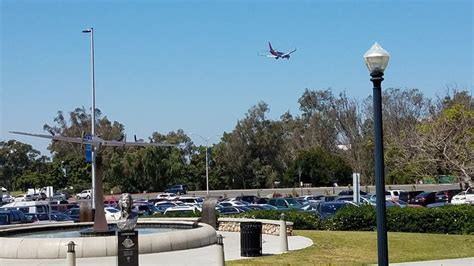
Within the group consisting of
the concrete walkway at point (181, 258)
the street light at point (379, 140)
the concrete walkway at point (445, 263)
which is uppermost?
the street light at point (379, 140)

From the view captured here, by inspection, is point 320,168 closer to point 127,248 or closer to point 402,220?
point 402,220

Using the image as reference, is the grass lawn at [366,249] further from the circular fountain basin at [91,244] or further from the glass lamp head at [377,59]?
the glass lamp head at [377,59]

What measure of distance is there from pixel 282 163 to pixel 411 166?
5481 cm

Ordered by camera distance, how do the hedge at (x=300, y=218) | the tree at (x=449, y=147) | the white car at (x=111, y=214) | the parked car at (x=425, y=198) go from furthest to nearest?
the parked car at (x=425, y=198), the white car at (x=111, y=214), the tree at (x=449, y=147), the hedge at (x=300, y=218)

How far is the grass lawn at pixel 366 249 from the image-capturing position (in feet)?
60.1

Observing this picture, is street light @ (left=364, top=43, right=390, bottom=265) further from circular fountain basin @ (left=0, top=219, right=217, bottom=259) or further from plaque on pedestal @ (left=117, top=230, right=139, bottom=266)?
circular fountain basin @ (left=0, top=219, right=217, bottom=259)

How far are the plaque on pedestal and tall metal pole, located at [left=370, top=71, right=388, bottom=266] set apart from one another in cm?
614

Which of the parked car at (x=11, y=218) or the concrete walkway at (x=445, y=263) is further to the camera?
→ the parked car at (x=11, y=218)

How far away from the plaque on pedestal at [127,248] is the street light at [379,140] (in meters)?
6.09

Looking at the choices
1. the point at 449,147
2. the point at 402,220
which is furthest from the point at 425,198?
the point at 402,220

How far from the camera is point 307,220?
96.5 feet

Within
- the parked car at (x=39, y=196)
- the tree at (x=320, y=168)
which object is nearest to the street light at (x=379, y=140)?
the parked car at (x=39, y=196)

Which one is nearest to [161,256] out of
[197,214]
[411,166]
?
[197,214]

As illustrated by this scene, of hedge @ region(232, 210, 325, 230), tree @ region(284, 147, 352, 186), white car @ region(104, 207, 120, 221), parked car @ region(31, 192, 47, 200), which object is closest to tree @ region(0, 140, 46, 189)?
parked car @ region(31, 192, 47, 200)
